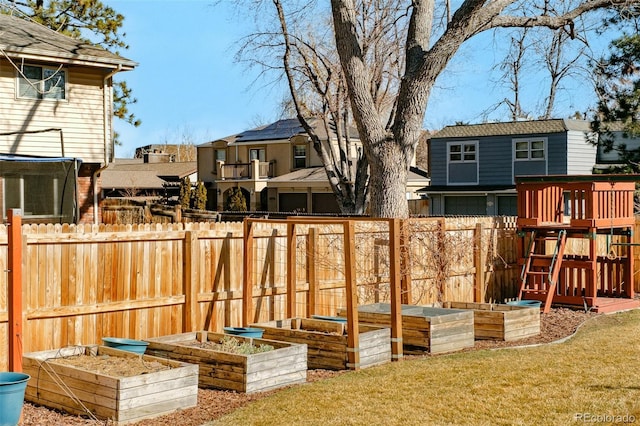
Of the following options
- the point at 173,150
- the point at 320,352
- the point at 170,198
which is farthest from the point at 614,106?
the point at 173,150

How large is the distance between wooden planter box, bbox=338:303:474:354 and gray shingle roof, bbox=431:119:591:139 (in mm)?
27984

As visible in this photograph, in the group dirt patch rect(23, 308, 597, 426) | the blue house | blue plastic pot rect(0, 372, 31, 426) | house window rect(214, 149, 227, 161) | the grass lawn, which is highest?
house window rect(214, 149, 227, 161)

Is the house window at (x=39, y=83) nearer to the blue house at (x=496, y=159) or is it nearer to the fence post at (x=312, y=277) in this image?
the fence post at (x=312, y=277)

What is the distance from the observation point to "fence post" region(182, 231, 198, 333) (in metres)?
11.1

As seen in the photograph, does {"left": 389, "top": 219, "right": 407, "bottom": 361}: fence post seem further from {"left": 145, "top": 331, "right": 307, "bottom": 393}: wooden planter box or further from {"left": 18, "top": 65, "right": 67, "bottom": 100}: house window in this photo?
{"left": 18, "top": 65, "right": 67, "bottom": 100}: house window

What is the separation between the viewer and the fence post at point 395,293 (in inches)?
422

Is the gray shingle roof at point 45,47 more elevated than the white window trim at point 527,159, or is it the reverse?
the gray shingle roof at point 45,47

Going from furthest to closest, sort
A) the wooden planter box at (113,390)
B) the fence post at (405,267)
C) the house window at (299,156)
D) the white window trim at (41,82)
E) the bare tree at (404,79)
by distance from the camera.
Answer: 1. the house window at (299,156)
2. the white window trim at (41,82)
3. the bare tree at (404,79)
4. the fence post at (405,267)
5. the wooden planter box at (113,390)

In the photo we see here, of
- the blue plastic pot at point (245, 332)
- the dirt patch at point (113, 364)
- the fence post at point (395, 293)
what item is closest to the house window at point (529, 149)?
the fence post at point (395, 293)

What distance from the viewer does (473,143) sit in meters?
41.4

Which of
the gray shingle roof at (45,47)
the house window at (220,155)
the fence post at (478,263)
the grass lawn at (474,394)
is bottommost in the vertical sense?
the grass lawn at (474,394)

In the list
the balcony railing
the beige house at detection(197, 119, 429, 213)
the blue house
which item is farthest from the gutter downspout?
the balcony railing

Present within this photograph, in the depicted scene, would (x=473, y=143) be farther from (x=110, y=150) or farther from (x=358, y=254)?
(x=358, y=254)

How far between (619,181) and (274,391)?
34.3 ft
